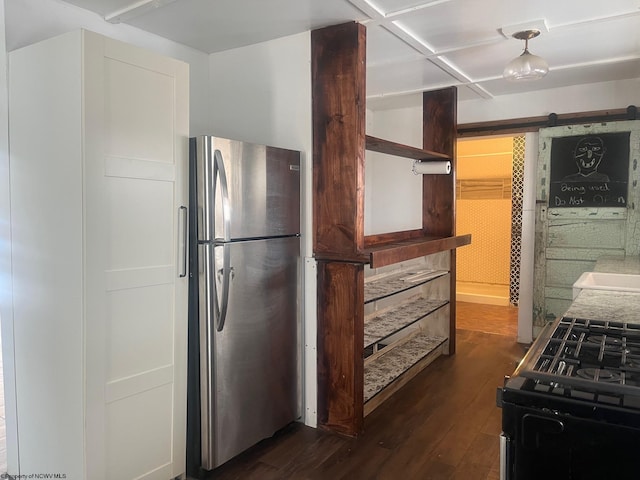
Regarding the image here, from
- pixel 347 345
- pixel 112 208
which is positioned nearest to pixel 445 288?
pixel 347 345

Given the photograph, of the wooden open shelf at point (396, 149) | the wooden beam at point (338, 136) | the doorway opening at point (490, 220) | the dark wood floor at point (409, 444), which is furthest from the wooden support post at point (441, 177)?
the doorway opening at point (490, 220)

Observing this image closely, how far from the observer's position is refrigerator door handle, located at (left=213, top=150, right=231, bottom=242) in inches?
89.9

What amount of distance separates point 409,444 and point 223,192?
5.64ft

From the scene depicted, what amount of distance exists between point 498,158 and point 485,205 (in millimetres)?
650

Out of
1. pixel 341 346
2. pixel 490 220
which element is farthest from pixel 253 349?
pixel 490 220

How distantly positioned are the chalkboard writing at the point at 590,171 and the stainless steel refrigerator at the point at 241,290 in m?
2.69

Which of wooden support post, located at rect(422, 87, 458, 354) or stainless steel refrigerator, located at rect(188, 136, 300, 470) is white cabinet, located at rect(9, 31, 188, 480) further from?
wooden support post, located at rect(422, 87, 458, 354)

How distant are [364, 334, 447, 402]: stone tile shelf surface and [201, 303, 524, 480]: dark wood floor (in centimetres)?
15

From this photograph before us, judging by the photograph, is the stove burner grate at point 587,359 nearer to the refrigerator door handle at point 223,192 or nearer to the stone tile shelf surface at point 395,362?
the refrigerator door handle at point 223,192

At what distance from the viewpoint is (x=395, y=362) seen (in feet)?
12.0

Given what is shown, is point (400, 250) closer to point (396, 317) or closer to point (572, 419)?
point (396, 317)

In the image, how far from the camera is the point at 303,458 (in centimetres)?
252

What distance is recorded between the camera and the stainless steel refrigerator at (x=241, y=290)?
2.31 m

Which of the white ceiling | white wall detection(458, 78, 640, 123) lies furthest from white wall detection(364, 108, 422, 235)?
the white ceiling
